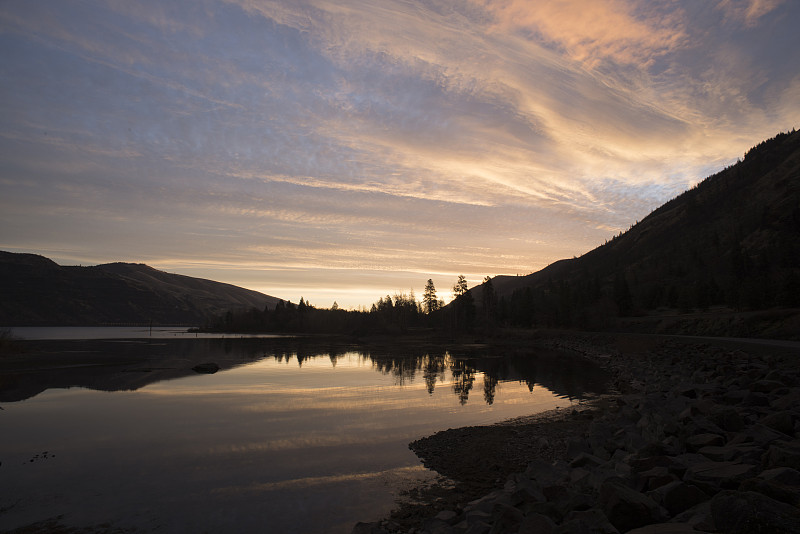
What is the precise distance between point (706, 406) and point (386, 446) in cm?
1066

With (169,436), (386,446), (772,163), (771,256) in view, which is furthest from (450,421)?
(772,163)

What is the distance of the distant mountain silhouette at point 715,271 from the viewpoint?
57094mm

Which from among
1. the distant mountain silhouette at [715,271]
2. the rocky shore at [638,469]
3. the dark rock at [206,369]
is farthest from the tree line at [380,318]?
the rocky shore at [638,469]

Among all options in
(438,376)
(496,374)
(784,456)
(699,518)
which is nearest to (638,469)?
(784,456)

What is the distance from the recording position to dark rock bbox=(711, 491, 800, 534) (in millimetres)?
4695

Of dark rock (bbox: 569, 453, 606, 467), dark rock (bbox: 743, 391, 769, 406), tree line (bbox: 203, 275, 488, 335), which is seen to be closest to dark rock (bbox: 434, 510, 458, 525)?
dark rock (bbox: 569, 453, 606, 467)

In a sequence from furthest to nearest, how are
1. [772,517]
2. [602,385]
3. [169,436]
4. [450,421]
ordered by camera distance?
[602,385] → [450,421] → [169,436] → [772,517]

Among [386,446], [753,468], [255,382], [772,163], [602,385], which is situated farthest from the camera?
[772,163]

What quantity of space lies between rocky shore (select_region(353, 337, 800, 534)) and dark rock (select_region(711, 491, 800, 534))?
0.04ft

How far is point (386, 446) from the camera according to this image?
16.2 m

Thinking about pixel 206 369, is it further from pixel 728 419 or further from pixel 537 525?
pixel 728 419

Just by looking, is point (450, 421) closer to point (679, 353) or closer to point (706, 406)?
point (706, 406)

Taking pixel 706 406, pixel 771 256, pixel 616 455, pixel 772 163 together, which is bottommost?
pixel 616 455

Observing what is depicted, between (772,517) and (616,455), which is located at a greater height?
(772,517)
